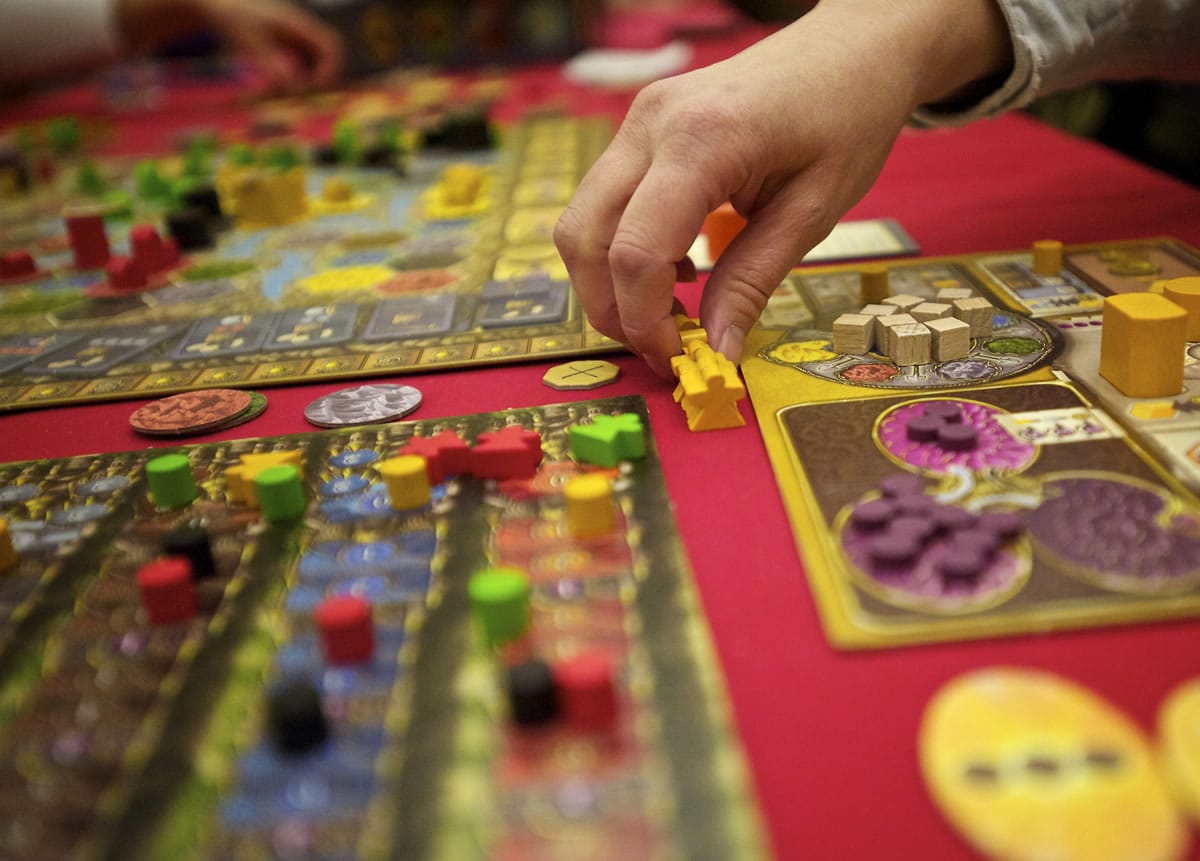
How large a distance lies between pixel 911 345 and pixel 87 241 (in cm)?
127

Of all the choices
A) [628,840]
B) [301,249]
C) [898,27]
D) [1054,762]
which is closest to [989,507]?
[1054,762]

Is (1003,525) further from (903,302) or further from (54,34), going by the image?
(54,34)

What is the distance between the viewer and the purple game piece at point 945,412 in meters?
0.88

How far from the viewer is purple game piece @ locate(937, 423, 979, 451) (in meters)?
0.83

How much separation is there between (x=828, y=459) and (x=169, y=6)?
10.0 ft

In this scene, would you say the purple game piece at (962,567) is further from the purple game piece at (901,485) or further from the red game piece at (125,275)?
the red game piece at (125,275)

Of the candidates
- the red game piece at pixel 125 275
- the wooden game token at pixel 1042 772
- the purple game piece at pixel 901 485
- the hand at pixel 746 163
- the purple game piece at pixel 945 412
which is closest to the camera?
the wooden game token at pixel 1042 772

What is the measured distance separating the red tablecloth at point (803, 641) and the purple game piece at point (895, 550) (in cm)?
5

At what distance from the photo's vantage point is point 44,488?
0.94m

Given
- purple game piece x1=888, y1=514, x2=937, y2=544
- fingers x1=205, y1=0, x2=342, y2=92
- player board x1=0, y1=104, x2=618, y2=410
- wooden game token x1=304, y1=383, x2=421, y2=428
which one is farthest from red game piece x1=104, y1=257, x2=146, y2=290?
fingers x1=205, y1=0, x2=342, y2=92

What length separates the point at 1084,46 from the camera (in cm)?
125

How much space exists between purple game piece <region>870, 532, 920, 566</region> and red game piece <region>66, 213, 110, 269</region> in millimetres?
1369

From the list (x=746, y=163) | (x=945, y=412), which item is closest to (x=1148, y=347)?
(x=945, y=412)

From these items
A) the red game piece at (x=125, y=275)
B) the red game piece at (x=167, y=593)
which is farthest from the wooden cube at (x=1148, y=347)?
the red game piece at (x=125, y=275)
